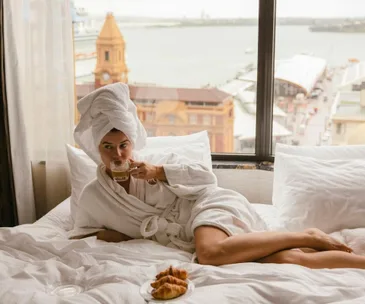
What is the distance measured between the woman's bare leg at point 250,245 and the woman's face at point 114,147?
1.56 feet

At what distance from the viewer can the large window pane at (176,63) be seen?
3.25 m

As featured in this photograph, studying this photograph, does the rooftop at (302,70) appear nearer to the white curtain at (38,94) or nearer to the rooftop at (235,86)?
the rooftop at (235,86)

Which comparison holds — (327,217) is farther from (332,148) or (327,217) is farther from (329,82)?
(329,82)

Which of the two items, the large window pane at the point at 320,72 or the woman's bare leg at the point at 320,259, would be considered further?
the large window pane at the point at 320,72

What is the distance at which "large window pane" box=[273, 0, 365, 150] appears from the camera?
3109 millimetres

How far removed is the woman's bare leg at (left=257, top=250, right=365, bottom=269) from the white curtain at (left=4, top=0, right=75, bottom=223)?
1501 millimetres

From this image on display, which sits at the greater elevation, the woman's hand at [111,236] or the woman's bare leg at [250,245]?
the woman's bare leg at [250,245]

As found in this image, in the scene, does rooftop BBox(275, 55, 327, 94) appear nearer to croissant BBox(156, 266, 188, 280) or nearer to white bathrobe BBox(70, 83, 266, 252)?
white bathrobe BBox(70, 83, 266, 252)

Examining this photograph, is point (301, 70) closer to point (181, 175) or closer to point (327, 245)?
point (181, 175)

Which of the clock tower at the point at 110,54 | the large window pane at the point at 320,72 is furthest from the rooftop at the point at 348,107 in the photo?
the clock tower at the point at 110,54

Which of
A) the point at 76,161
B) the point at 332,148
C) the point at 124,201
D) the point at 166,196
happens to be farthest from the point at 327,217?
the point at 76,161

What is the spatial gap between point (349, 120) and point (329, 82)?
23cm

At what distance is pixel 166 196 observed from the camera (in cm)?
251

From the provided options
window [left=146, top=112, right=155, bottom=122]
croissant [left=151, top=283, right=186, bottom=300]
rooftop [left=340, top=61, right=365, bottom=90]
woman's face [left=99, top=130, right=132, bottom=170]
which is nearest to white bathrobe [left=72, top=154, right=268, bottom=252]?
woman's face [left=99, top=130, right=132, bottom=170]
